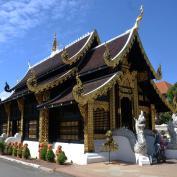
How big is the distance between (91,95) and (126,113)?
522cm

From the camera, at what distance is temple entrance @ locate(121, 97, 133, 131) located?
1725 cm

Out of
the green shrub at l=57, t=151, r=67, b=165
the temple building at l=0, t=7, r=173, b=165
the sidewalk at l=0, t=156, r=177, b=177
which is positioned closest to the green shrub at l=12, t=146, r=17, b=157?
the temple building at l=0, t=7, r=173, b=165

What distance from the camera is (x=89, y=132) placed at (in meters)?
13.6

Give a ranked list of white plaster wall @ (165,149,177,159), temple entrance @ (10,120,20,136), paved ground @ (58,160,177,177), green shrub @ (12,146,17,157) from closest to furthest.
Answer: paved ground @ (58,160,177,177) < white plaster wall @ (165,149,177,159) < green shrub @ (12,146,17,157) < temple entrance @ (10,120,20,136)

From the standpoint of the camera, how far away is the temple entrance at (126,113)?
56.6 feet

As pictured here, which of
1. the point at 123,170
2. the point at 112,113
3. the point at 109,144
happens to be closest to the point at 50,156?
the point at 109,144

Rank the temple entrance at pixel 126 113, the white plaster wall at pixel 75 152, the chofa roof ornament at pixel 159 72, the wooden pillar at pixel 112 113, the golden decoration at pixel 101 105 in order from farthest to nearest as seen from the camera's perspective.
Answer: the temple entrance at pixel 126 113 < the chofa roof ornament at pixel 159 72 < the wooden pillar at pixel 112 113 < the golden decoration at pixel 101 105 < the white plaster wall at pixel 75 152

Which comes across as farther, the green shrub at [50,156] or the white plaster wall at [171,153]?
the white plaster wall at [171,153]

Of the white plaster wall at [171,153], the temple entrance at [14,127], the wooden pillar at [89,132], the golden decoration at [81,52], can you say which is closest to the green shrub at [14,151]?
the wooden pillar at [89,132]

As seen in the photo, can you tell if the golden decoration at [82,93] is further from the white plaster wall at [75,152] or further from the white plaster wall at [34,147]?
the white plaster wall at [34,147]

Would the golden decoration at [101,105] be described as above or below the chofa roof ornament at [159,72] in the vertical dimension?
below

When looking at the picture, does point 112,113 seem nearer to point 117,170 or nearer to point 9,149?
point 117,170

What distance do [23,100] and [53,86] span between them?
4370 millimetres

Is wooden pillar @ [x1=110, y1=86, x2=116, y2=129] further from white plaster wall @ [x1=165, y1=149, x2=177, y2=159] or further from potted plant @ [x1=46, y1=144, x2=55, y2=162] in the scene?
potted plant @ [x1=46, y1=144, x2=55, y2=162]
